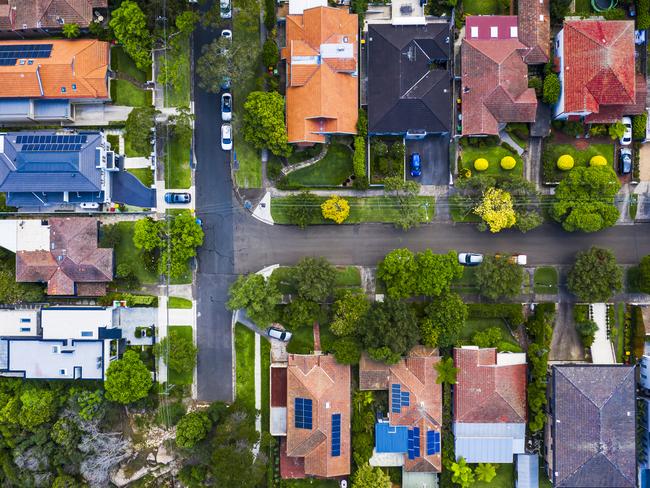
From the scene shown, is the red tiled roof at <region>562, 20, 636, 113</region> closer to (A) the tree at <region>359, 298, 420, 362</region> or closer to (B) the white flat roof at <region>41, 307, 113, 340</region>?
(A) the tree at <region>359, 298, 420, 362</region>

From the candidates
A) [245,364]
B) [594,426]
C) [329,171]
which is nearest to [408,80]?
[329,171]

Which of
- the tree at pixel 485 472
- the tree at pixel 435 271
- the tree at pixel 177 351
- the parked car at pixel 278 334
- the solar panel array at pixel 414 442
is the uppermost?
the tree at pixel 435 271

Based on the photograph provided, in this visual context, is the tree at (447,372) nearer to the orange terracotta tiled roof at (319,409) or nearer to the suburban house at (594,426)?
the orange terracotta tiled roof at (319,409)

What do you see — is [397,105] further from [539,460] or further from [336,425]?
[539,460]

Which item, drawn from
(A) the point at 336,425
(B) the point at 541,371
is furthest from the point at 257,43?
(B) the point at 541,371

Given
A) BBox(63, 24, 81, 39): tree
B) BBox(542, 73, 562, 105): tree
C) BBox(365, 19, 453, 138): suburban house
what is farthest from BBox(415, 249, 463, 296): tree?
BBox(63, 24, 81, 39): tree

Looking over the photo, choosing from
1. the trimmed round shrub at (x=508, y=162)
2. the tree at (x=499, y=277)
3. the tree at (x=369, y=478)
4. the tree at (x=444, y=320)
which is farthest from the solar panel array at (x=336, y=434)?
the trimmed round shrub at (x=508, y=162)
